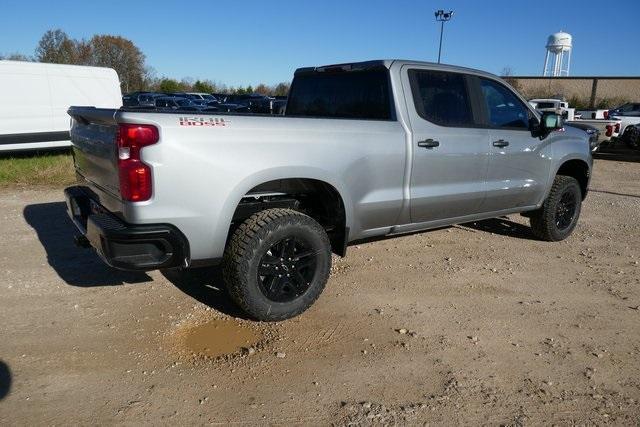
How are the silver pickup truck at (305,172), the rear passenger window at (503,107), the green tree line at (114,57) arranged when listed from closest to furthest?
the silver pickup truck at (305,172) < the rear passenger window at (503,107) < the green tree line at (114,57)

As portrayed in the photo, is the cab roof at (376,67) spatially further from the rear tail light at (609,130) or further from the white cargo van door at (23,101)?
the rear tail light at (609,130)

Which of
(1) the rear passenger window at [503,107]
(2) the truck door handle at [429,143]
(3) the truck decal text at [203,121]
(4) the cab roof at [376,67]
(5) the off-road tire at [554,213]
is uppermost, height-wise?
(4) the cab roof at [376,67]

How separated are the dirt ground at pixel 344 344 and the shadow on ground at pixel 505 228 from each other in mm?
867

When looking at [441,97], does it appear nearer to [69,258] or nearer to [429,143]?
[429,143]

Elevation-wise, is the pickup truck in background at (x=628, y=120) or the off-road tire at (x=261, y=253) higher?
the pickup truck in background at (x=628, y=120)

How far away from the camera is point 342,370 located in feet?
10.3

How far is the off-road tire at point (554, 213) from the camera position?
18.8 feet

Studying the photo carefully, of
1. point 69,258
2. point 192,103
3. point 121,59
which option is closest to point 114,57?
point 121,59

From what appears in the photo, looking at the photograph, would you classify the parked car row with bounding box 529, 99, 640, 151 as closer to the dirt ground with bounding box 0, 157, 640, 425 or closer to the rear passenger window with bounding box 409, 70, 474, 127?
the rear passenger window with bounding box 409, 70, 474, 127

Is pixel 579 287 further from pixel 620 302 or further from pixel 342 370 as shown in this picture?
pixel 342 370

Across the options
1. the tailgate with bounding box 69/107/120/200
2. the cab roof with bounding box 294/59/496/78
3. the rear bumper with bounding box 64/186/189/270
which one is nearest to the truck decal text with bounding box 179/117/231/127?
the tailgate with bounding box 69/107/120/200

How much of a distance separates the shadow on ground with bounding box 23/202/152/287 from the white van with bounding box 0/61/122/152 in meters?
4.81

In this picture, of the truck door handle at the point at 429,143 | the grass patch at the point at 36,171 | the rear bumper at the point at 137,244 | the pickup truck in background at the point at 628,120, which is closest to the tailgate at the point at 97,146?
the rear bumper at the point at 137,244

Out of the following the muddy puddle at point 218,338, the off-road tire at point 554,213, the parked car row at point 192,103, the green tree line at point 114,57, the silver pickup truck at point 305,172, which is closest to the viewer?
the silver pickup truck at point 305,172
